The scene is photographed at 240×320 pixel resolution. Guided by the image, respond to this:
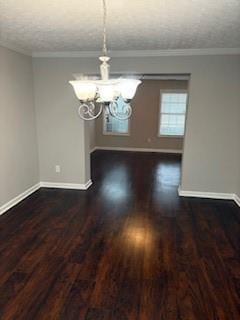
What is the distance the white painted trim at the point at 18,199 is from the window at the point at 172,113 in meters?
4.98

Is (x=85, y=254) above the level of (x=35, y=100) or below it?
below

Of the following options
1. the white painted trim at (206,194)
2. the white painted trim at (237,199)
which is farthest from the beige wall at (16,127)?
the white painted trim at (237,199)

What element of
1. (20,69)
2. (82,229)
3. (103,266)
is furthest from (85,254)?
(20,69)

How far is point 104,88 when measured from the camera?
1.92 m

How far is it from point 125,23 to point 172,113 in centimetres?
592

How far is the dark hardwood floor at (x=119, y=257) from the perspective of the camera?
6.74 ft

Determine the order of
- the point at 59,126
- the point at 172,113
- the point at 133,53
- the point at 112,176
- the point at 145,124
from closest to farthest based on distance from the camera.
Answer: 1. the point at 133,53
2. the point at 59,126
3. the point at 112,176
4. the point at 172,113
5. the point at 145,124

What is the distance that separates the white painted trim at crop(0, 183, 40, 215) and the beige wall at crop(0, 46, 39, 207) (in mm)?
61

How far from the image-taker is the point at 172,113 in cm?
835

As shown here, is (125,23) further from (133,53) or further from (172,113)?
(172,113)

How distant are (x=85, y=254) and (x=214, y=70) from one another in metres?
3.34

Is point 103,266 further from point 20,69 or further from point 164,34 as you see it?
point 20,69

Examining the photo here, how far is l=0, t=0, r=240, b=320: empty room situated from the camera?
214 cm

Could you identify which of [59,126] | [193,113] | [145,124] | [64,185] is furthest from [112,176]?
[145,124]
